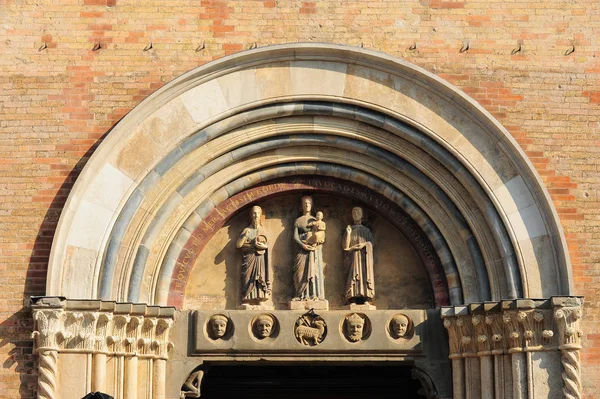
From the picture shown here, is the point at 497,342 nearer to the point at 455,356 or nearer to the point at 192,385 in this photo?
the point at 455,356

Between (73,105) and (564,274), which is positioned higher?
(73,105)

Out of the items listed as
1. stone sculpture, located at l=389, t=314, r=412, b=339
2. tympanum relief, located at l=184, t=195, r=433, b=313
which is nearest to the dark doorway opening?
tympanum relief, located at l=184, t=195, r=433, b=313

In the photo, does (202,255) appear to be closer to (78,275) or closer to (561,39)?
(78,275)

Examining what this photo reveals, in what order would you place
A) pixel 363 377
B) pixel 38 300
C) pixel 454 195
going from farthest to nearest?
1. pixel 363 377
2. pixel 454 195
3. pixel 38 300

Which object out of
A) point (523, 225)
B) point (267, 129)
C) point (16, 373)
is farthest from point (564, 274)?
point (16, 373)

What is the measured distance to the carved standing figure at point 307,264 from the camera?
1305cm

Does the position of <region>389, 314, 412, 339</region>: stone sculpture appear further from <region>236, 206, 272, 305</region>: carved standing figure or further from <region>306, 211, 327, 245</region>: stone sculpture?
<region>236, 206, 272, 305</region>: carved standing figure

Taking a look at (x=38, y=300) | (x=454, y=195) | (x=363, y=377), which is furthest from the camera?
(x=363, y=377)

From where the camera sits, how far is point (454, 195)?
1295 cm

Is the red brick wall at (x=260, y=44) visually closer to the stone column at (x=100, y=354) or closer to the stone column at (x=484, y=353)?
the stone column at (x=100, y=354)

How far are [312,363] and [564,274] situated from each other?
2.47 meters

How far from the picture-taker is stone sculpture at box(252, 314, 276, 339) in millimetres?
12851

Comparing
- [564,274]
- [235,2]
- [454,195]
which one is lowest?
[564,274]

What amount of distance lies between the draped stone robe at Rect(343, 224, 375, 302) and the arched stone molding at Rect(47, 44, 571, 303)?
616 mm
